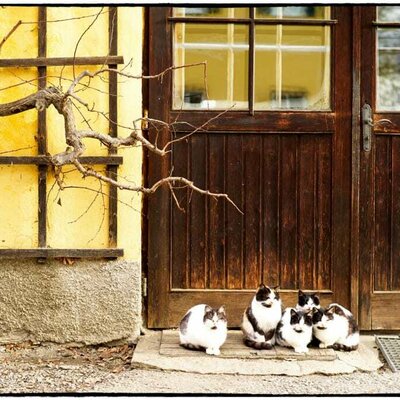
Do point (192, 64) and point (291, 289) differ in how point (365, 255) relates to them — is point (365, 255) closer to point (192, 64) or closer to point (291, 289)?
point (291, 289)

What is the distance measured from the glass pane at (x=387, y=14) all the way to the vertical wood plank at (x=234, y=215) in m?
1.39

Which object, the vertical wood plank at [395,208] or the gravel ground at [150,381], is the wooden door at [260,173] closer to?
the vertical wood plank at [395,208]

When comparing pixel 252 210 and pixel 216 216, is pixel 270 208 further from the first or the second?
pixel 216 216

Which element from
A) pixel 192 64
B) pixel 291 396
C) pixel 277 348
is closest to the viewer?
pixel 291 396

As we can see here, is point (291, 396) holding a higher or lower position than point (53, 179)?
lower

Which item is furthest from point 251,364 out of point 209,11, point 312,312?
point 209,11

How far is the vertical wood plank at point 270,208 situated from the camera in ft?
18.4

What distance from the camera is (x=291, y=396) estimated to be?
4496 millimetres

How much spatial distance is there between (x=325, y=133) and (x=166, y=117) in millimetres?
1187

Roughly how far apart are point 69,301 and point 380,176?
2.48m

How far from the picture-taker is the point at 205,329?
16.3 feet

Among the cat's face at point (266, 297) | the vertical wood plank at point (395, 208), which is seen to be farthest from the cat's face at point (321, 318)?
the vertical wood plank at point (395, 208)

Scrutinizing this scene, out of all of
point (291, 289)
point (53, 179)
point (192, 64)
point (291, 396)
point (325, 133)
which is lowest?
point (291, 396)

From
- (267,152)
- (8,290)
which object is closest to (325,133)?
(267,152)
